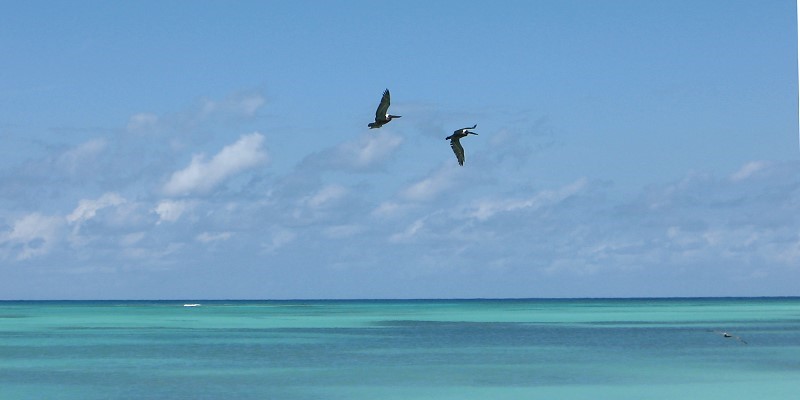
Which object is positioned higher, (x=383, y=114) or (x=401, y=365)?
(x=383, y=114)

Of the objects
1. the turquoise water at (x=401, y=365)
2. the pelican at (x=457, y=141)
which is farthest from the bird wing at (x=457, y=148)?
the turquoise water at (x=401, y=365)

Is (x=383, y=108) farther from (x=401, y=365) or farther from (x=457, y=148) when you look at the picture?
(x=401, y=365)

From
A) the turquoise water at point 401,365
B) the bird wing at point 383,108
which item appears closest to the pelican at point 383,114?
the bird wing at point 383,108

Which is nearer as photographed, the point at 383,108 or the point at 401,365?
the point at 383,108

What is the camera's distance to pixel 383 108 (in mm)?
20203

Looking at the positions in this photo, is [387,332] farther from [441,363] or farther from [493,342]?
[441,363]

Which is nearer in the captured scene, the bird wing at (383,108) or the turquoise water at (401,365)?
the bird wing at (383,108)

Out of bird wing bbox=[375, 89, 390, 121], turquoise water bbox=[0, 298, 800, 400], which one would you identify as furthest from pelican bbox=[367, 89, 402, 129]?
turquoise water bbox=[0, 298, 800, 400]

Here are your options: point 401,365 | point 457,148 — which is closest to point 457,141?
point 457,148

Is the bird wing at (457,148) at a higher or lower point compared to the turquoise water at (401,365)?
higher

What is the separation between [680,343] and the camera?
5025cm

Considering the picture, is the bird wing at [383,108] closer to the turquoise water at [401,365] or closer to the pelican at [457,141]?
the pelican at [457,141]

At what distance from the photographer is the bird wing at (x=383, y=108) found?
20109 mm

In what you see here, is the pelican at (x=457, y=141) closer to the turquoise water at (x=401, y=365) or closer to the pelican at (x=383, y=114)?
the pelican at (x=383, y=114)
